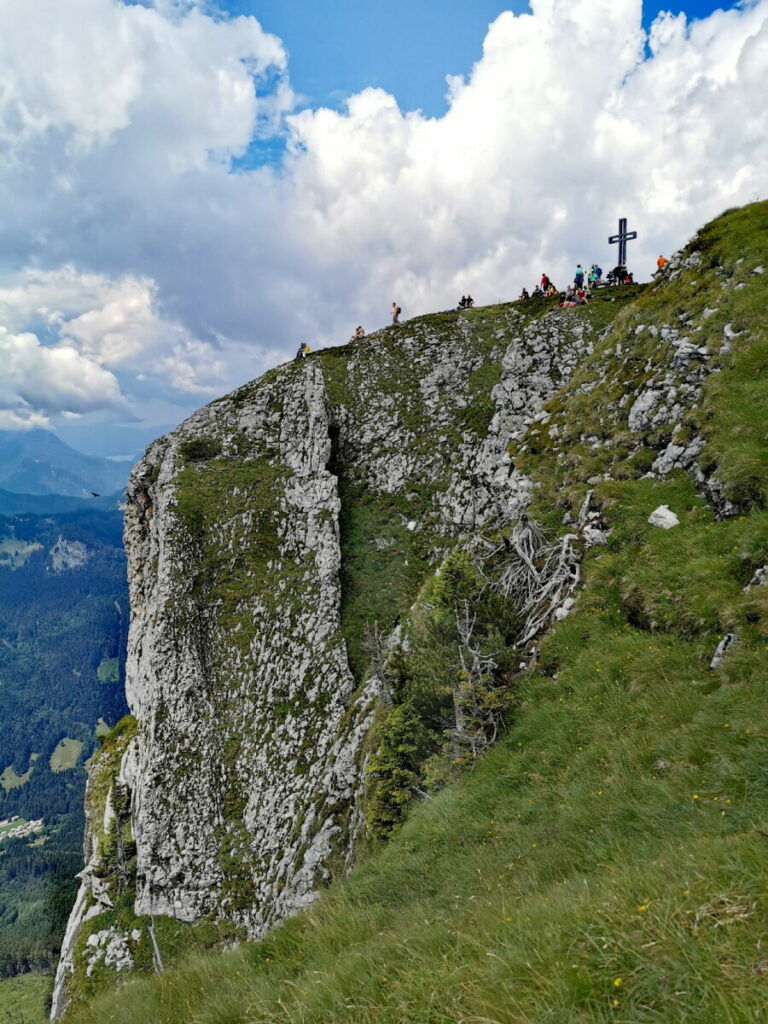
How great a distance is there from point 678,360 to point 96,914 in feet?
196

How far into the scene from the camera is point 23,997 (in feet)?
398


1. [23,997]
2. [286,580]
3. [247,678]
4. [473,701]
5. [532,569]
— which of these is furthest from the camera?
[23,997]

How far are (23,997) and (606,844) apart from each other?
18619 centimetres

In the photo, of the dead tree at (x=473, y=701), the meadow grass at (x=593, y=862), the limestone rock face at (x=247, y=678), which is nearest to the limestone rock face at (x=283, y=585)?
the limestone rock face at (x=247, y=678)

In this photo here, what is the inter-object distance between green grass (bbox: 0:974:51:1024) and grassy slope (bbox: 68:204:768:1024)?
142 meters

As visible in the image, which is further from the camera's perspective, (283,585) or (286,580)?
(286,580)

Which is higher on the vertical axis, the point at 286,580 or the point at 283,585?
the point at 286,580

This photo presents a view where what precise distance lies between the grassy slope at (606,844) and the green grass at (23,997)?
142 meters

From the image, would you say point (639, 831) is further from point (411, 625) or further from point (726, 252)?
point (726, 252)

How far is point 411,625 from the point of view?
23.8m

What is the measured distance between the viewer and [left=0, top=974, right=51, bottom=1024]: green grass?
106500 millimetres

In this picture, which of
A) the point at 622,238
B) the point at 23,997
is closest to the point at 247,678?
the point at 622,238

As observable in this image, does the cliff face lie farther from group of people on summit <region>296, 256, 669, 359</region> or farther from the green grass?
the green grass

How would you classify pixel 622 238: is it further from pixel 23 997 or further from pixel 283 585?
pixel 23 997
